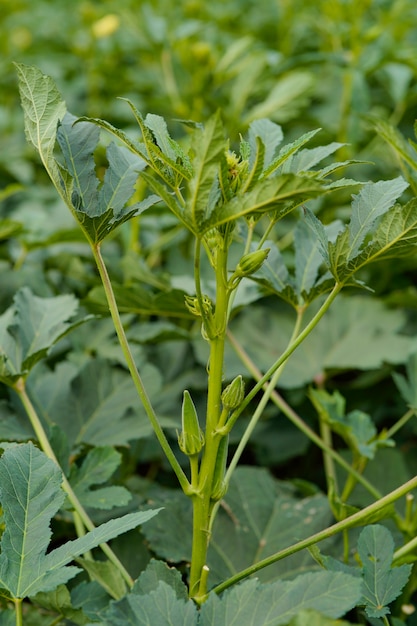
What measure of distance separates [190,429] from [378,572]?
0.72ft

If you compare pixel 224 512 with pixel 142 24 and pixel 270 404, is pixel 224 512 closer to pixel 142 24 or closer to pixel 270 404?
pixel 270 404

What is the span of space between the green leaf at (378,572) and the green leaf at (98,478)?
0.26 m

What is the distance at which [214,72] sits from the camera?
178cm

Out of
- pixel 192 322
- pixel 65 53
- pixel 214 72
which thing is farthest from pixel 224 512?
pixel 65 53

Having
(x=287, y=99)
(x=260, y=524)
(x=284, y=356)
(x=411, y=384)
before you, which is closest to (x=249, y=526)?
(x=260, y=524)

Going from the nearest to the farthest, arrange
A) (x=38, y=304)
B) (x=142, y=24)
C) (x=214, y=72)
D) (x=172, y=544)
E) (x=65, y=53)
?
(x=172, y=544), (x=38, y=304), (x=214, y=72), (x=142, y=24), (x=65, y=53)

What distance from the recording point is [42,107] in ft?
2.12

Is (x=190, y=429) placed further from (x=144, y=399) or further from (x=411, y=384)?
(x=411, y=384)

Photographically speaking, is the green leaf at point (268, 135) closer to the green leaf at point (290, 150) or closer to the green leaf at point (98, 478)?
the green leaf at point (290, 150)

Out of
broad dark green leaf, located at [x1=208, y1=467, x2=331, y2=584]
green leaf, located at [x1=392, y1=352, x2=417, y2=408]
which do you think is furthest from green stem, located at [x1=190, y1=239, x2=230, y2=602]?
green leaf, located at [x1=392, y1=352, x2=417, y2=408]

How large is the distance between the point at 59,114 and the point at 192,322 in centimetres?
75

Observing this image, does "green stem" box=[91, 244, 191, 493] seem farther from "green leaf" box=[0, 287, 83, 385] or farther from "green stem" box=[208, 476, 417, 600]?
"green leaf" box=[0, 287, 83, 385]

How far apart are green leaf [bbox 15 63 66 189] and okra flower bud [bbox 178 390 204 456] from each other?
0.77 feet

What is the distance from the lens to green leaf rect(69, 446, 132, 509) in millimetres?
790
